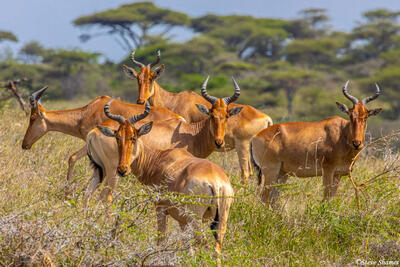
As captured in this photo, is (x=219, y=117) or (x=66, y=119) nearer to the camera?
(x=219, y=117)

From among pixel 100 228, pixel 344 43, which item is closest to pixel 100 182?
pixel 100 228

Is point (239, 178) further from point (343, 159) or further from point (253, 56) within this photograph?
point (253, 56)

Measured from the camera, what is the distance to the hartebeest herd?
4492mm

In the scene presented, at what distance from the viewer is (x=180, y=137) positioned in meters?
6.74

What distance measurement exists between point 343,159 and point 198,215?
269 centimetres

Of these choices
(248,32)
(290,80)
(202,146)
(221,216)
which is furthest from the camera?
(248,32)

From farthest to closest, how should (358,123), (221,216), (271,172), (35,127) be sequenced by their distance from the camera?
(35,127) < (271,172) < (358,123) < (221,216)

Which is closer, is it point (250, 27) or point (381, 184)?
point (381, 184)

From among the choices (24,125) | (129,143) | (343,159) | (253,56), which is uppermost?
(129,143)

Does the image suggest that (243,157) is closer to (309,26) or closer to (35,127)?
(35,127)

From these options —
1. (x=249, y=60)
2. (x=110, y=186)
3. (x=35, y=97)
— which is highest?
(x=35, y=97)

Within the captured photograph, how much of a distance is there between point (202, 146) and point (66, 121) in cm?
211

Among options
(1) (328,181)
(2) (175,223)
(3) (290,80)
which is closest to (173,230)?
(2) (175,223)

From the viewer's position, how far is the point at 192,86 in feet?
77.9
